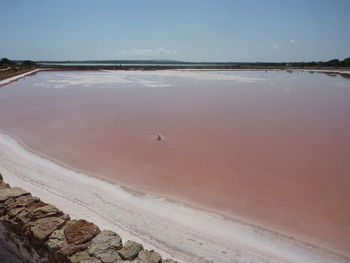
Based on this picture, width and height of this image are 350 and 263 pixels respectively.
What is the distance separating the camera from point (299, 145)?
25.5 ft

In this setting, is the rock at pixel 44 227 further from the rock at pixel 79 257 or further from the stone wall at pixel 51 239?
the rock at pixel 79 257

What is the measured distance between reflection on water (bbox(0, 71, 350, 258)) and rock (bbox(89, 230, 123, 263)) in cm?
218

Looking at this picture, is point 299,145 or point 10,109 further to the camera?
point 10,109

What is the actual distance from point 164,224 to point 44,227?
67.0 inches

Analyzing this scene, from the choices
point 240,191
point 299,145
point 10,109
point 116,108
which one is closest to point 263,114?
point 299,145

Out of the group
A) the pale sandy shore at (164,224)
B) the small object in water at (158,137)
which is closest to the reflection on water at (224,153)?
the small object in water at (158,137)

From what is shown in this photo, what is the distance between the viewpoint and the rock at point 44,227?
290 centimetres

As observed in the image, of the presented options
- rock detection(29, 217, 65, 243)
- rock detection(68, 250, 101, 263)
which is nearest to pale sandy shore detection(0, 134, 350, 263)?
rock detection(29, 217, 65, 243)

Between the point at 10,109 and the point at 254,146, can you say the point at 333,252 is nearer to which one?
the point at 254,146

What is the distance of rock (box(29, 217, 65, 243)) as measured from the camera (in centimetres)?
290

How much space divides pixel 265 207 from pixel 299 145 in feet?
12.0

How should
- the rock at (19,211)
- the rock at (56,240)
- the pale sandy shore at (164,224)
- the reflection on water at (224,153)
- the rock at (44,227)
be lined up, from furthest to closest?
the reflection on water at (224,153), the pale sandy shore at (164,224), the rock at (19,211), the rock at (44,227), the rock at (56,240)

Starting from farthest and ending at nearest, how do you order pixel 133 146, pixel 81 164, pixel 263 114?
pixel 263 114
pixel 133 146
pixel 81 164

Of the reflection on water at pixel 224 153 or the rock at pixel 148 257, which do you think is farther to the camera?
the reflection on water at pixel 224 153
